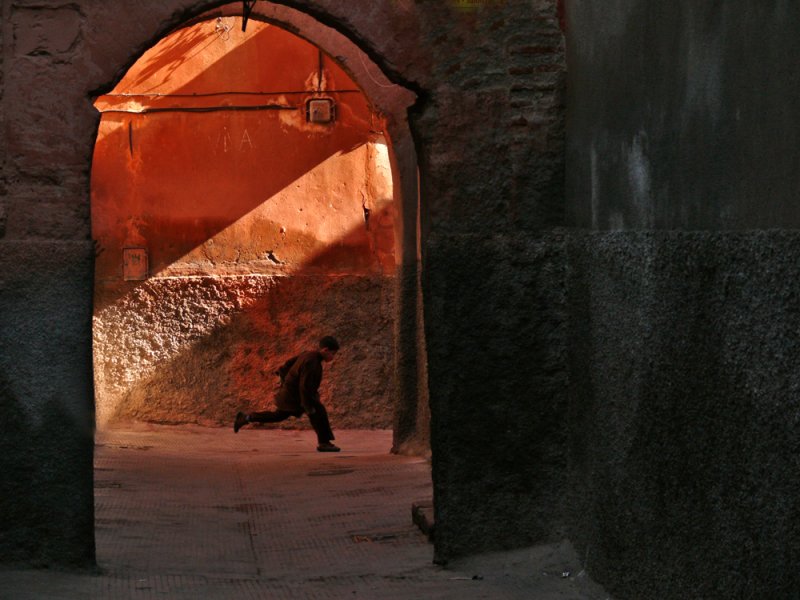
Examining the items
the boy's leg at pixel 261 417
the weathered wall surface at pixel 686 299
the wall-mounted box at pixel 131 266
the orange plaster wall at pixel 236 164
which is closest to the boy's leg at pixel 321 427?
the boy's leg at pixel 261 417

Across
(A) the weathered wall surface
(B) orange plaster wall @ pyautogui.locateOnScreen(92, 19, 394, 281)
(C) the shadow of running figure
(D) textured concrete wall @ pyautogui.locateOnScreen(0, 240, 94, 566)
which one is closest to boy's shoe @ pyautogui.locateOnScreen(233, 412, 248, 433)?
(C) the shadow of running figure

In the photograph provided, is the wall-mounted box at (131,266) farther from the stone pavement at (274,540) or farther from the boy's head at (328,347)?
the stone pavement at (274,540)

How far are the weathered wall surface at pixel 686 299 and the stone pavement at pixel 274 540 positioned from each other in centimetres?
44

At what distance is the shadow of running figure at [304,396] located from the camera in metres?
10.3

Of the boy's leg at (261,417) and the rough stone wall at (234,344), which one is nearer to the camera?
the boy's leg at (261,417)

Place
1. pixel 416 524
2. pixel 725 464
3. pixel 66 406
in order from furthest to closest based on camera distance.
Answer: pixel 416 524 → pixel 66 406 → pixel 725 464

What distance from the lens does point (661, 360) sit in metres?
3.84

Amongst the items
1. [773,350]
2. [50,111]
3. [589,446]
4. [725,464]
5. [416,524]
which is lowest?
[416,524]

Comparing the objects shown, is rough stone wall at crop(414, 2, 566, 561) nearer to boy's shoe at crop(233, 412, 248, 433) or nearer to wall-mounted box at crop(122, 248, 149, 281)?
boy's shoe at crop(233, 412, 248, 433)

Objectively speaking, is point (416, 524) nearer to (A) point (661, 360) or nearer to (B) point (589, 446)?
(B) point (589, 446)

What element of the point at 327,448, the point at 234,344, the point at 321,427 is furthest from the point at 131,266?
the point at 327,448

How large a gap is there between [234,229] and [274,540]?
6099 millimetres

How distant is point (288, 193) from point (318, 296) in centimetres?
97

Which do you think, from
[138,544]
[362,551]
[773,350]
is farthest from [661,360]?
[138,544]
